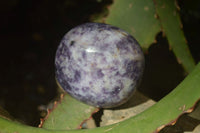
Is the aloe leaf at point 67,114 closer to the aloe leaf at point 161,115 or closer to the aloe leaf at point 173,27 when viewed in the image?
the aloe leaf at point 161,115

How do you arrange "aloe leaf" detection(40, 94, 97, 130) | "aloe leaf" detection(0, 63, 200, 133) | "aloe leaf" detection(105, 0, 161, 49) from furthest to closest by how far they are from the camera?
"aloe leaf" detection(105, 0, 161, 49), "aloe leaf" detection(40, 94, 97, 130), "aloe leaf" detection(0, 63, 200, 133)

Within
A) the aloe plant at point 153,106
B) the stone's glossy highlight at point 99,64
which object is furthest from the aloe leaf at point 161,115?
the stone's glossy highlight at point 99,64

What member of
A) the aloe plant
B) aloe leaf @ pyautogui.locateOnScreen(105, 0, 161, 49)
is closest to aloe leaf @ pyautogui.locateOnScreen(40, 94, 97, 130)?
the aloe plant

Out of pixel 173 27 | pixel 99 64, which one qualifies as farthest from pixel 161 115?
pixel 173 27

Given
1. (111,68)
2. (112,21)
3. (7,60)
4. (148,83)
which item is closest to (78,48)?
(111,68)

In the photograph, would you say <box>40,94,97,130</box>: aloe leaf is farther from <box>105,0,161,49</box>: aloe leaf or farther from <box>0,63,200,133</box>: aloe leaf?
<box>105,0,161,49</box>: aloe leaf

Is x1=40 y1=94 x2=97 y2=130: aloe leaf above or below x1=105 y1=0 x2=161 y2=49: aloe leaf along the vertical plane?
below
